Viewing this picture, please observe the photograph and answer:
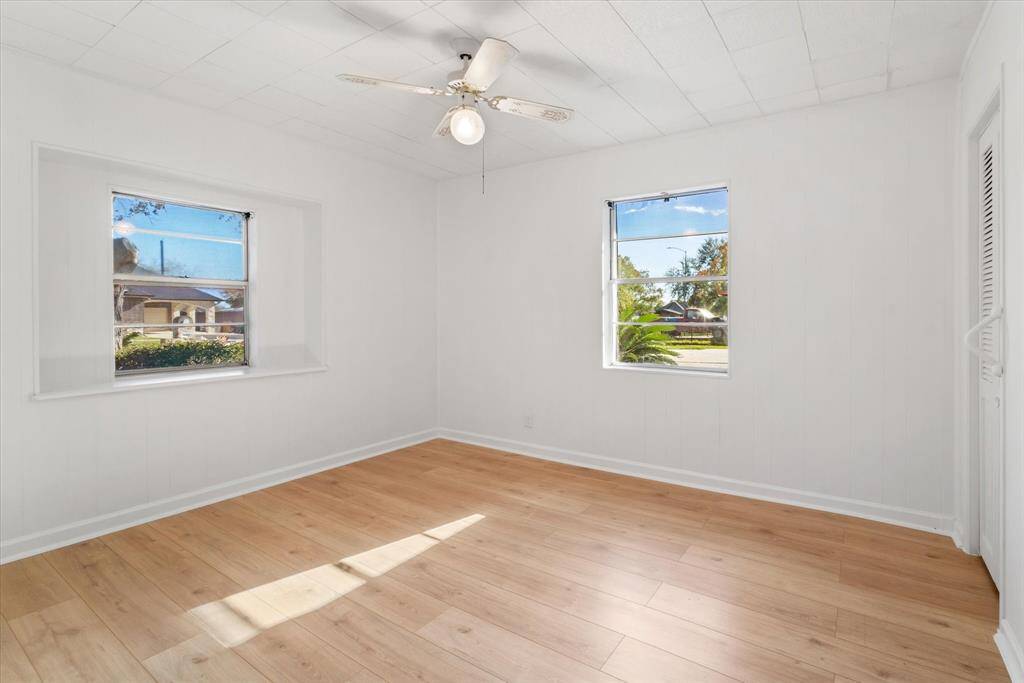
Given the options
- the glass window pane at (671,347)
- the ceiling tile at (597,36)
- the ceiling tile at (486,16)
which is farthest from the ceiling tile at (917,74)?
the ceiling tile at (486,16)

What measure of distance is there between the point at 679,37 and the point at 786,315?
191 centimetres

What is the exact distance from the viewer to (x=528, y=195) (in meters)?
4.55

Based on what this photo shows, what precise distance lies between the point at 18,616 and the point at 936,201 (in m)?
5.04

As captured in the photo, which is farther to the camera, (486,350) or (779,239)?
(486,350)

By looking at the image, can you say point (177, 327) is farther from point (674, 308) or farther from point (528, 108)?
point (674, 308)

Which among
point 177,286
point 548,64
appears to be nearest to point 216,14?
point 548,64

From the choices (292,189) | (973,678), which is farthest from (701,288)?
(292,189)

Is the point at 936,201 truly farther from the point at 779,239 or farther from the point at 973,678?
the point at 973,678

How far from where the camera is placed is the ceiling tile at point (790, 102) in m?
3.10

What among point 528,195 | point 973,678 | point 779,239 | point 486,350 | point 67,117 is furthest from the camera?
point 486,350

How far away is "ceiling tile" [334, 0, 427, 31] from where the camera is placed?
7.26 ft

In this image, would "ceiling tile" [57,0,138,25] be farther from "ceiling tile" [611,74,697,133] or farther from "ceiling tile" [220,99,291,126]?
"ceiling tile" [611,74,697,133]

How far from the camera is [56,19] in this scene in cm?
234

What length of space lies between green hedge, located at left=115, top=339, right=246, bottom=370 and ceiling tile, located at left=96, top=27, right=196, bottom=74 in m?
1.76
